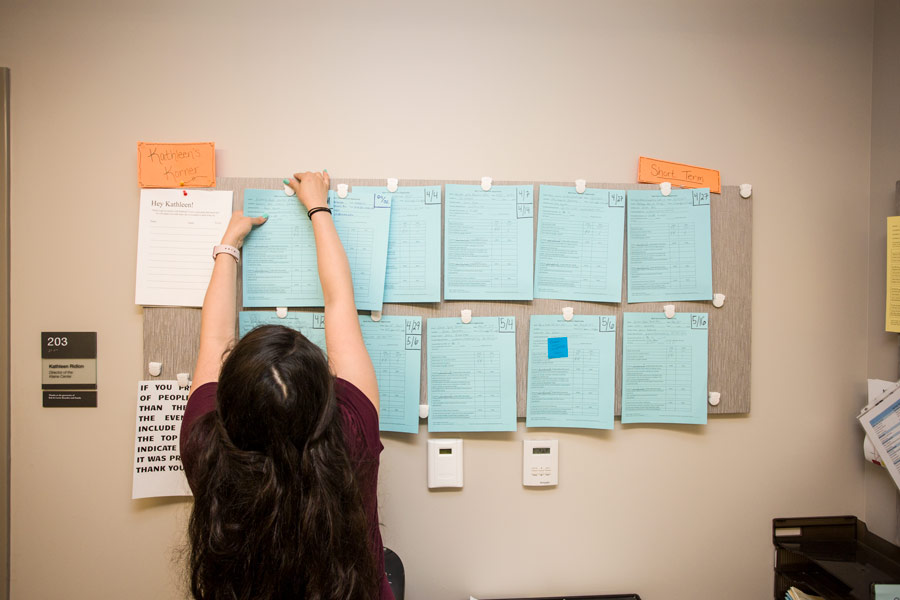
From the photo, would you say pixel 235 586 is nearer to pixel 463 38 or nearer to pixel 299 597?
pixel 299 597

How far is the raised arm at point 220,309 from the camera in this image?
2.88 ft

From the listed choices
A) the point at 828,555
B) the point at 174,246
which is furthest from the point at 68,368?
the point at 828,555

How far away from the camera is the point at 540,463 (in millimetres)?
1129

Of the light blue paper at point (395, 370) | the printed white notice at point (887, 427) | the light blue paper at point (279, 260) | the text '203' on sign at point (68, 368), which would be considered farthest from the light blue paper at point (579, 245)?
the text '203' on sign at point (68, 368)

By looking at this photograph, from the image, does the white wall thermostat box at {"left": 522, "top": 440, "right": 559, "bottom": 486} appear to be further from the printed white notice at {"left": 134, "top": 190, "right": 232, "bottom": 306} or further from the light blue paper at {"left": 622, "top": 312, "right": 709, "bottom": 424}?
the printed white notice at {"left": 134, "top": 190, "right": 232, "bottom": 306}

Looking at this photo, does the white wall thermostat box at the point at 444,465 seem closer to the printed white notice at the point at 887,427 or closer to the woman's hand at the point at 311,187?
the woman's hand at the point at 311,187

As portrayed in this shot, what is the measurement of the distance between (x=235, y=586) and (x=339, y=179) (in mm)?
896

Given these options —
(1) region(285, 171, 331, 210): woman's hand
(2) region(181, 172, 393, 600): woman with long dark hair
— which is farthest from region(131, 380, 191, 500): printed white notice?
(1) region(285, 171, 331, 210): woman's hand

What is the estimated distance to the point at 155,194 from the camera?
1084 millimetres

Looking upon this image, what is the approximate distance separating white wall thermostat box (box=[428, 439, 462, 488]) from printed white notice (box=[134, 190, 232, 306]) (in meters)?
0.73

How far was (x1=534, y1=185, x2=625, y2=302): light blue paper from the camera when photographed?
112 cm

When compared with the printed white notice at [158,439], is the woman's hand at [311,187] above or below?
above

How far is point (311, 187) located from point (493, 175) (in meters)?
0.48

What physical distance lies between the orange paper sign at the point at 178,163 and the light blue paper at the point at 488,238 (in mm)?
637
